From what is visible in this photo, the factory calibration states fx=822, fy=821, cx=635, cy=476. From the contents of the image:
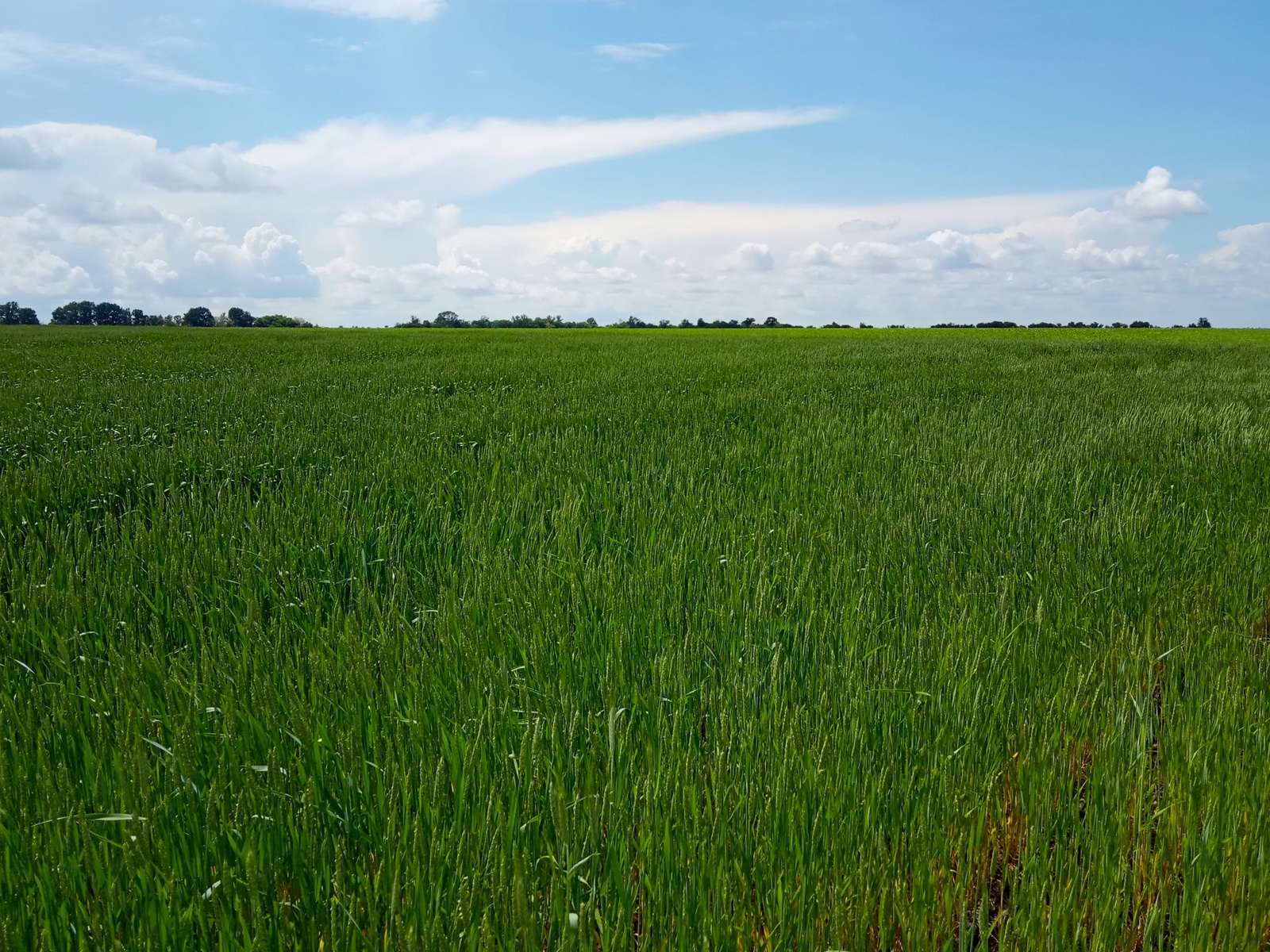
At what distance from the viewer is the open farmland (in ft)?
5.68

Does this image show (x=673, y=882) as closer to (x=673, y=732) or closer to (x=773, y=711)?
(x=673, y=732)

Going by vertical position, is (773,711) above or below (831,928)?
above

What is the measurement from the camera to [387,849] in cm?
169

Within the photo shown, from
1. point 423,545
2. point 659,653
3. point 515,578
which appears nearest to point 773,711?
point 659,653

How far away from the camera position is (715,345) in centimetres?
2708

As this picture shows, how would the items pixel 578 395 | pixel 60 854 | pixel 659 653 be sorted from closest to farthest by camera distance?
pixel 60 854 → pixel 659 653 → pixel 578 395

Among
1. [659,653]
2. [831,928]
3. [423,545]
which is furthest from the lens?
[423,545]

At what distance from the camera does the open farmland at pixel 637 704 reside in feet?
5.68

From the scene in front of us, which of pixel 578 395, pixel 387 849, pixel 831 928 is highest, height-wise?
pixel 578 395

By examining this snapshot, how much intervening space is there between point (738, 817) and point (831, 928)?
1.17ft

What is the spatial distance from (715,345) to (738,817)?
2573cm

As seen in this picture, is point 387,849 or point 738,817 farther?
point 738,817

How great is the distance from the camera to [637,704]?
2.44 m

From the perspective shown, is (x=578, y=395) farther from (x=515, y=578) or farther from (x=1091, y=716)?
(x=1091, y=716)
